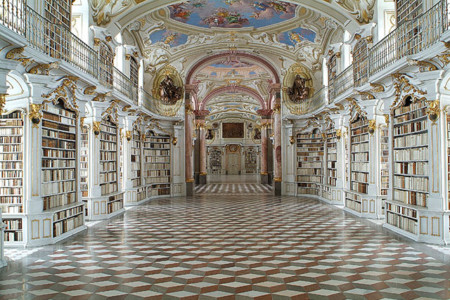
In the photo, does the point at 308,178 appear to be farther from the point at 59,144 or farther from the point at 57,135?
the point at 57,135

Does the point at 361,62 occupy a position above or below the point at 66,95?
above

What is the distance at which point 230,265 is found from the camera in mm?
6184

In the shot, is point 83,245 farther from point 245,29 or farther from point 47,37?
point 245,29

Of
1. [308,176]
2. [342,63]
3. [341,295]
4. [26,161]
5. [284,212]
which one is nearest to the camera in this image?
[341,295]

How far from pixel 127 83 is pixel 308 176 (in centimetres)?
918

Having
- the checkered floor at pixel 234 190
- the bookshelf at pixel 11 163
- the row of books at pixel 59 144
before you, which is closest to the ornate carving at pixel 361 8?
the row of books at pixel 59 144

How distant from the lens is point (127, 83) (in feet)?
47.4

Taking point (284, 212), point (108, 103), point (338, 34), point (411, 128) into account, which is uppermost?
point (338, 34)

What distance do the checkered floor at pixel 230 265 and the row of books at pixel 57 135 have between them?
7.71ft

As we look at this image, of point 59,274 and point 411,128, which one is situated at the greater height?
point 411,128

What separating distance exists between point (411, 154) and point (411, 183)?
Result: 2.15 feet

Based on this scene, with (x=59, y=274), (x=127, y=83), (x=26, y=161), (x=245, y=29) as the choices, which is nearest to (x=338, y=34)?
(x=245, y=29)

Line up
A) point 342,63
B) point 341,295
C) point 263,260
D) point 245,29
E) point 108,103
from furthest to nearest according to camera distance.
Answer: point 245,29
point 342,63
point 108,103
point 263,260
point 341,295

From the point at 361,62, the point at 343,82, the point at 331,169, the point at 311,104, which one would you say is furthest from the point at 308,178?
the point at 361,62
